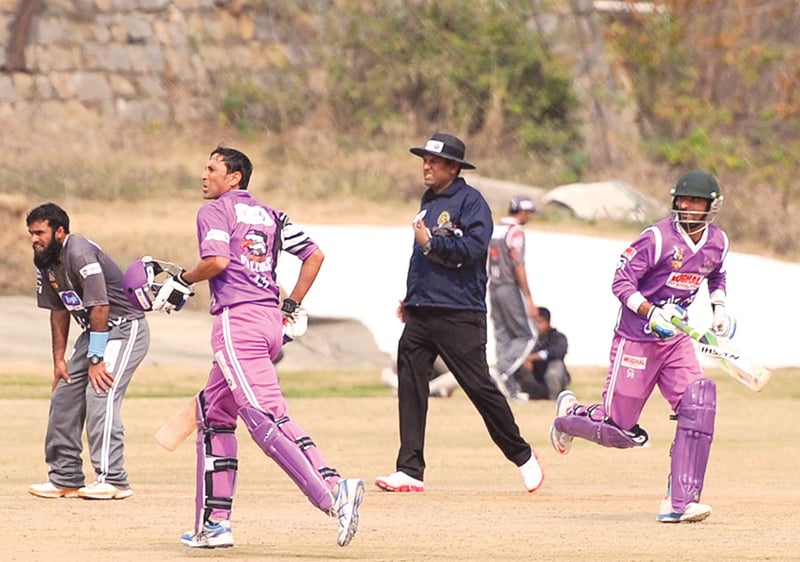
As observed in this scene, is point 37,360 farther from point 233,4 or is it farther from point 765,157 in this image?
point 765,157

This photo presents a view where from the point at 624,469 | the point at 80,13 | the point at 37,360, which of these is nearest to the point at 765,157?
the point at 80,13

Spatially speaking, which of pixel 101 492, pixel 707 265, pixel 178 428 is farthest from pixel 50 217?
pixel 707 265

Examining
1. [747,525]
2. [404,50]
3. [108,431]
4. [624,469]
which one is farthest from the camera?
[404,50]

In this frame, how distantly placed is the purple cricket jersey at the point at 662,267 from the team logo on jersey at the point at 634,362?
0.34 feet

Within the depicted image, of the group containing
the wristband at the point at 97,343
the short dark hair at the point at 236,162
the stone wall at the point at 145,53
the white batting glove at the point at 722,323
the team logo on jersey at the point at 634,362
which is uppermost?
the stone wall at the point at 145,53

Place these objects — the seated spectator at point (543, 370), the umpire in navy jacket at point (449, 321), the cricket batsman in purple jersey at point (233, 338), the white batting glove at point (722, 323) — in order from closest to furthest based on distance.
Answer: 1. the cricket batsman in purple jersey at point (233, 338)
2. the white batting glove at point (722, 323)
3. the umpire in navy jacket at point (449, 321)
4. the seated spectator at point (543, 370)

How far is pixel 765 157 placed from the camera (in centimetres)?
3341

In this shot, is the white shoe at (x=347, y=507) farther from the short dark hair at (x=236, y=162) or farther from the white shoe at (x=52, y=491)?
the white shoe at (x=52, y=491)

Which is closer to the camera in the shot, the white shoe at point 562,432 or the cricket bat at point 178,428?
the cricket bat at point 178,428

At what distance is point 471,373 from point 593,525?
183 centimetres

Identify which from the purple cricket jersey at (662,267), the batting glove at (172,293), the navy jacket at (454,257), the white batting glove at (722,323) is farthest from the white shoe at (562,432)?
the batting glove at (172,293)

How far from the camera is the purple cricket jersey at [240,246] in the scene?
8.88m

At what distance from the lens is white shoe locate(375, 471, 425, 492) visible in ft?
38.3

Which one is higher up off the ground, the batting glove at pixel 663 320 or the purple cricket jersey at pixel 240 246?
the purple cricket jersey at pixel 240 246
